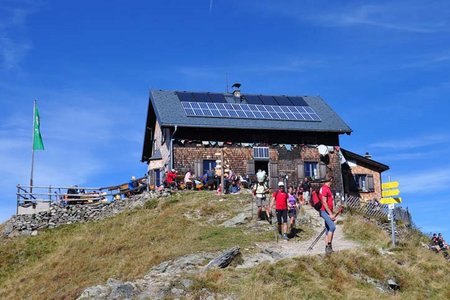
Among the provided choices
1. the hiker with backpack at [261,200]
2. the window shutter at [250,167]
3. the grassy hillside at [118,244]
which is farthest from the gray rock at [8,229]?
the hiker with backpack at [261,200]

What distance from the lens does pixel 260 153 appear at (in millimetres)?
37594

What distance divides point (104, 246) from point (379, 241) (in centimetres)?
1079

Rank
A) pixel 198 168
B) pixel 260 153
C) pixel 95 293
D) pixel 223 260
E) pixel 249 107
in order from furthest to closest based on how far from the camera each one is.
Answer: pixel 249 107
pixel 260 153
pixel 198 168
pixel 223 260
pixel 95 293

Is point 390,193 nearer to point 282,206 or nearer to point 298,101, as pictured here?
point 282,206

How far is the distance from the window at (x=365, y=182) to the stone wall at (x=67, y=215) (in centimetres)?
1459

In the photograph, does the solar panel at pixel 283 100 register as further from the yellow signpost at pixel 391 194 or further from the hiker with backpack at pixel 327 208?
the hiker with backpack at pixel 327 208

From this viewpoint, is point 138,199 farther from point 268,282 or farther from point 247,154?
point 268,282

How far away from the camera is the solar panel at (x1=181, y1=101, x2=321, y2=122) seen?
3806 cm

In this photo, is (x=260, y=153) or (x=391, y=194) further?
(x=260, y=153)

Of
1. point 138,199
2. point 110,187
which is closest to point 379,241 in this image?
point 138,199

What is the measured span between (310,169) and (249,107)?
18.8 ft

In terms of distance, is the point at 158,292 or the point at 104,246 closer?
the point at 158,292

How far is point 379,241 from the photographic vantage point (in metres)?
23.0

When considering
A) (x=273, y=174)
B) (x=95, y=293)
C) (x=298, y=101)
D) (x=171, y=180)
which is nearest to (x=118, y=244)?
(x=95, y=293)
